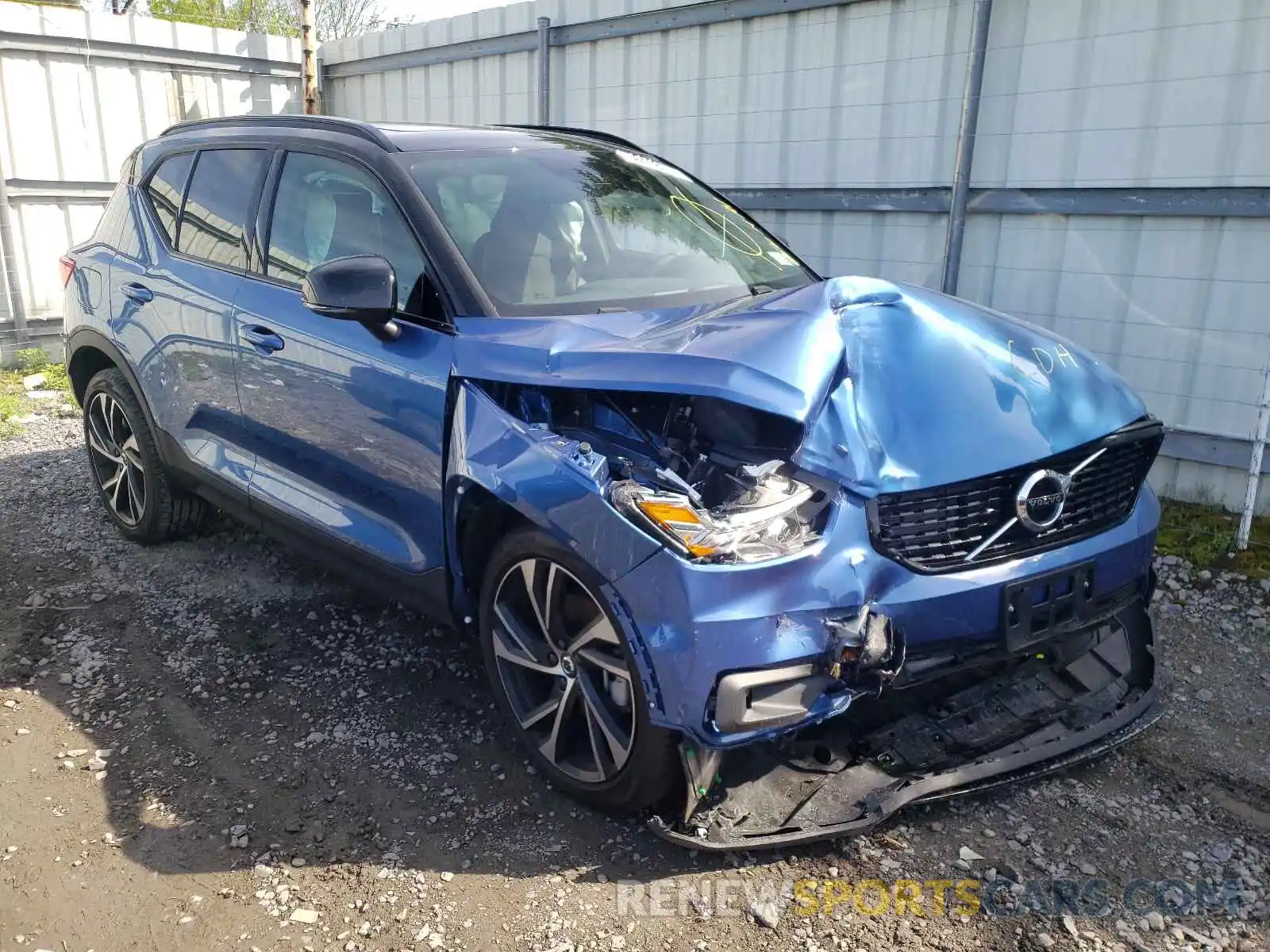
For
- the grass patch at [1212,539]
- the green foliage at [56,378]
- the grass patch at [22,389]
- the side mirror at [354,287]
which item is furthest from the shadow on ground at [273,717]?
the green foliage at [56,378]

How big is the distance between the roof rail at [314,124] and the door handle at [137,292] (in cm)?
79

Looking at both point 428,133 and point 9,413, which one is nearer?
point 428,133

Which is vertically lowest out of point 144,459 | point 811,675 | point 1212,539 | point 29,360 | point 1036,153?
point 29,360

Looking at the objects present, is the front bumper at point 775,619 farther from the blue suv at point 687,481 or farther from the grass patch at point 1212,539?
the grass patch at point 1212,539

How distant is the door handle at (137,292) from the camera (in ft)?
14.8

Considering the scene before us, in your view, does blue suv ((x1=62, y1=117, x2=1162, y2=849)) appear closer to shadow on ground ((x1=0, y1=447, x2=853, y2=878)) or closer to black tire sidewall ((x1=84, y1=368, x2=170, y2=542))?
shadow on ground ((x1=0, y1=447, x2=853, y2=878))

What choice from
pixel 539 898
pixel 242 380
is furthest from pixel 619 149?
pixel 539 898

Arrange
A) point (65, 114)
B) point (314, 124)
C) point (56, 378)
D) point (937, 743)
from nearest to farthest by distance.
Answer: point (937, 743) → point (314, 124) → point (56, 378) → point (65, 114)

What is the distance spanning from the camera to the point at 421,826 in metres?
2.91

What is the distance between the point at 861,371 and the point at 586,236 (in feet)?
4.32

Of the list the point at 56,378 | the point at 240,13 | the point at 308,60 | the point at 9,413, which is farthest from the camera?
the point at 240,13

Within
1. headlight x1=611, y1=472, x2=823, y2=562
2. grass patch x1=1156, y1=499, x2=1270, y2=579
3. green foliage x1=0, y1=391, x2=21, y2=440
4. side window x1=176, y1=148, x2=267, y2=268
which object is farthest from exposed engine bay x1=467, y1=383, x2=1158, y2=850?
green foliage x1=0, y1=391, x2=21, y2=440

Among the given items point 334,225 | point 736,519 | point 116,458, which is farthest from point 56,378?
point 736,519

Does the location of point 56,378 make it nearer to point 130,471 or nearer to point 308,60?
point 308,60
